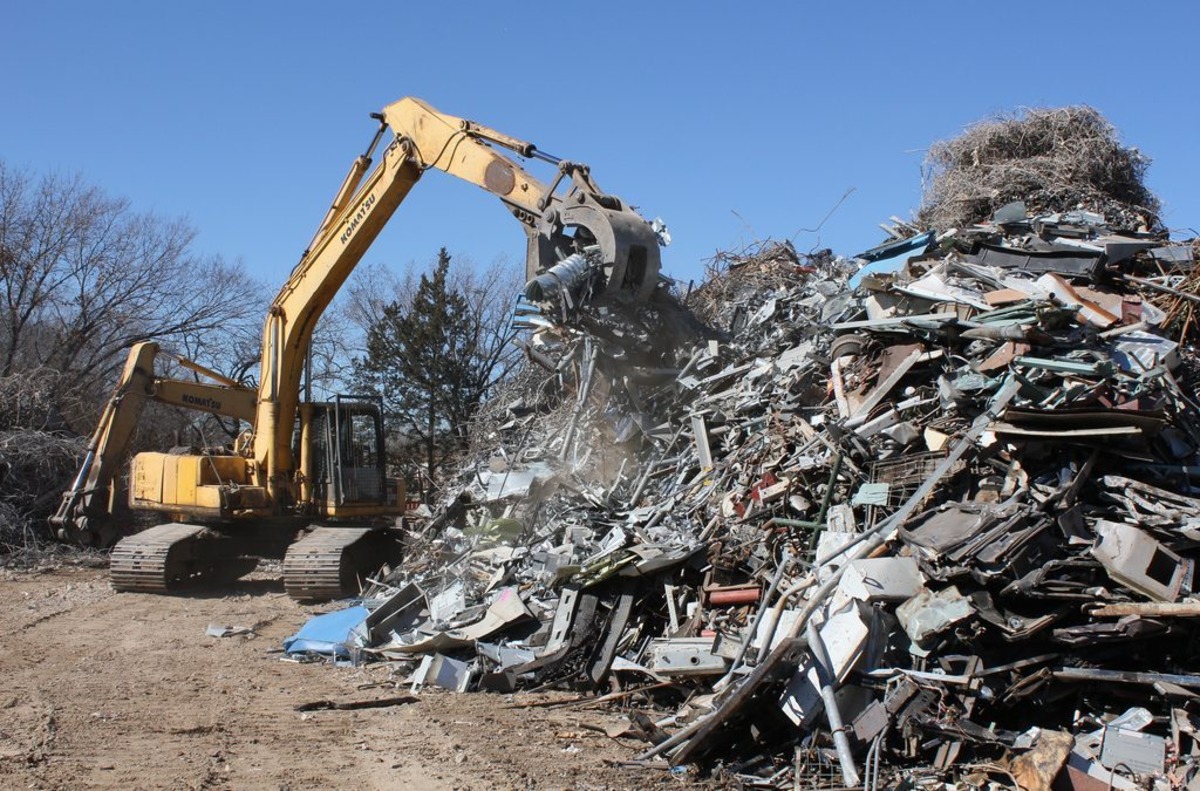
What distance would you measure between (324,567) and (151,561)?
2.57 meters

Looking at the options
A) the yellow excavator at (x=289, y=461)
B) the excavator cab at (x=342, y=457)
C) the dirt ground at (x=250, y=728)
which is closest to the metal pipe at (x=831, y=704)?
the dirt ground at (x=250, y=728)

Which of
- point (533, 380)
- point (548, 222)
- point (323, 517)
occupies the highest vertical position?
point (548, 222)

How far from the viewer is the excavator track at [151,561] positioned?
13391 mm

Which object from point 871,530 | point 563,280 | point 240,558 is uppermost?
point 563,280

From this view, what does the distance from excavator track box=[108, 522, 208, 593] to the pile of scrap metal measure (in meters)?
3.14

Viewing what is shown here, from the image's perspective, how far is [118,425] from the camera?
14.2 meters

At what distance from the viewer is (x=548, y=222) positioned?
10.5 m

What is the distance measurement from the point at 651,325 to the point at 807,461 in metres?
3.27

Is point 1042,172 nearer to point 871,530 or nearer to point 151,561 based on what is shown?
point 871,530

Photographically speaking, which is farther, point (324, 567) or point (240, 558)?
point (240, 558)

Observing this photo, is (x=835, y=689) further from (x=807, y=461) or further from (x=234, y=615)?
(x=234, y=615)

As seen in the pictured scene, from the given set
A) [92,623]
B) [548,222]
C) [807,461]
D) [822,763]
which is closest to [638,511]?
[807,461]

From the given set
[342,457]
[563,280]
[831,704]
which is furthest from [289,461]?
[831,704]

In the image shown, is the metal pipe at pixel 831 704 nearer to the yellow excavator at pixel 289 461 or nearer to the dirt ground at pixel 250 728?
the dirt ground at pixel 250 728
